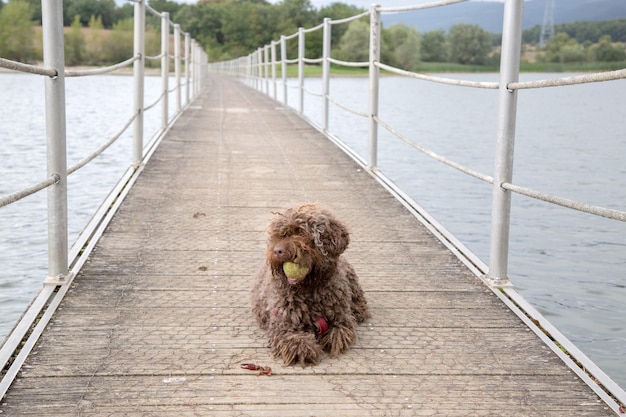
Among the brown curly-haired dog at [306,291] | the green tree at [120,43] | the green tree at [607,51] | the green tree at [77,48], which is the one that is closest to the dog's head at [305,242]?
the brown curly-haired dog at [306,291]

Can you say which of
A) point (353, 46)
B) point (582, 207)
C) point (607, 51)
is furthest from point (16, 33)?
point (582, 207)

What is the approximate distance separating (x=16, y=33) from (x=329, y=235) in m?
30.0

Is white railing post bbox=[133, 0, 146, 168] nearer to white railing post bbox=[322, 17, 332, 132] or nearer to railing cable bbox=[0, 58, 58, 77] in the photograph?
white railing post bbox=[322, 17, 332, 132]

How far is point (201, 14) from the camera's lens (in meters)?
101

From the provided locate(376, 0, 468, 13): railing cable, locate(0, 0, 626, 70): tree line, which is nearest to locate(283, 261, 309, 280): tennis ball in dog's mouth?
locate(0, 0, 626, 70): tree line

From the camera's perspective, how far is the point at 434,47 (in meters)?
24.7

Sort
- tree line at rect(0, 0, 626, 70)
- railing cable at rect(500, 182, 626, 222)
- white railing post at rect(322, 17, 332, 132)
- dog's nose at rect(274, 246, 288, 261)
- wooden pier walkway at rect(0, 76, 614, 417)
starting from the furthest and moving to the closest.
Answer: tree line at rect(0, 0, 626, 70) < white railing post at rect(322, 17, 332, 132) < dog's nose at rect(274, 246, 288, 261) < railing cable at rect(500, 182, 626, 222) < wooden pier walkway at rect(0, 76, 614, 417)

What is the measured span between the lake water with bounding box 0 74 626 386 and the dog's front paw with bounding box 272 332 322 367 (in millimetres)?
1662

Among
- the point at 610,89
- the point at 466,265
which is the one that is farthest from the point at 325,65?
the point at 610,89

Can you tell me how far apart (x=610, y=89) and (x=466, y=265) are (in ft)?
102

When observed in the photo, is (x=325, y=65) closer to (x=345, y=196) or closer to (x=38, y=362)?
(x=345, y=196)

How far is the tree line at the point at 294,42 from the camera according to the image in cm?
1002

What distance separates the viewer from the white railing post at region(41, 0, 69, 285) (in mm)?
3135

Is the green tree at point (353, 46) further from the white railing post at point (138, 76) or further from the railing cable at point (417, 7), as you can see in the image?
the railing cable at point (417, 7)
